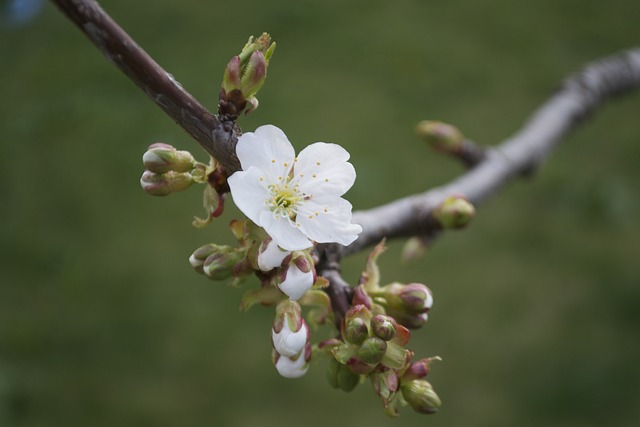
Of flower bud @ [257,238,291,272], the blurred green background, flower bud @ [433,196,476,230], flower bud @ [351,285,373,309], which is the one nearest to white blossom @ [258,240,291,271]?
flower bud @ [257,238,291,272]

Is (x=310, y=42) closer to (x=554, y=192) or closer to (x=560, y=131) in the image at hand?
(x=554, y=192)

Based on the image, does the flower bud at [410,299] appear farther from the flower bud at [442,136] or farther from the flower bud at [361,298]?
the flower bud at [442,136]

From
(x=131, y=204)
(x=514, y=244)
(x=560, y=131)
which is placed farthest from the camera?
(x=131, y=204)

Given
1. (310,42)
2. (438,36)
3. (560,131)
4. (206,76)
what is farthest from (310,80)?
(560,131)

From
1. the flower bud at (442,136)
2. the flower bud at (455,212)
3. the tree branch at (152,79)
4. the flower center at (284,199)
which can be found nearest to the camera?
the tree branch at (152,79)

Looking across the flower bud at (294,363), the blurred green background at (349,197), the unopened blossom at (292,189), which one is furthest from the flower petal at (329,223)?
the blurred green background at (349,197)
